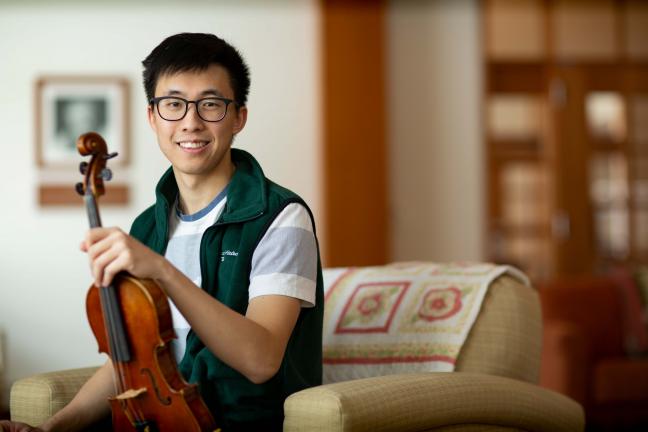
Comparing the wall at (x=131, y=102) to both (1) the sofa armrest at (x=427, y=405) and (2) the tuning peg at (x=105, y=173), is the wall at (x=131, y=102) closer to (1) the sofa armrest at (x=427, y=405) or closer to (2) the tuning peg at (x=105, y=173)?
(1) the sofa armrest at (x=427, y=405)

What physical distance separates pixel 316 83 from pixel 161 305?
4183 millimetres

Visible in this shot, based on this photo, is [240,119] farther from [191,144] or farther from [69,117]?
[69,117]

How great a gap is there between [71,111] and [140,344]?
4.14m

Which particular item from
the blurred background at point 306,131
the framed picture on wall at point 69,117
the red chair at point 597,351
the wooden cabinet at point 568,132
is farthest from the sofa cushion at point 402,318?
the wooden cabinet at point 568,132

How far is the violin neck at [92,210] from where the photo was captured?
1352mm

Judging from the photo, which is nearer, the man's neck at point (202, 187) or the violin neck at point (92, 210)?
the violin neck at point (92, 210)

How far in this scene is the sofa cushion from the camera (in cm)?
207

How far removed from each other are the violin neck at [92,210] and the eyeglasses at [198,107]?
0.27m

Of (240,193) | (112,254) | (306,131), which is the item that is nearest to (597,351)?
(306,131)

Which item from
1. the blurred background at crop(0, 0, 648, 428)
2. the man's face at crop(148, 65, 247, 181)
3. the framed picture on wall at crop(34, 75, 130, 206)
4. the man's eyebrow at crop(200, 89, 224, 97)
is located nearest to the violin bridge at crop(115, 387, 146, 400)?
the man's face at crop(148, 65, 247, 181)

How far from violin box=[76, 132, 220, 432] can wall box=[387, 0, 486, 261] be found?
14.0ft

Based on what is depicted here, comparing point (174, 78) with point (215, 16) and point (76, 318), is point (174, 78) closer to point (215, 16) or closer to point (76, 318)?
point (76, 318)

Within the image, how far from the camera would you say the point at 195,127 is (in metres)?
1.58

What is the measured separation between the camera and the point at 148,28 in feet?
17.3
